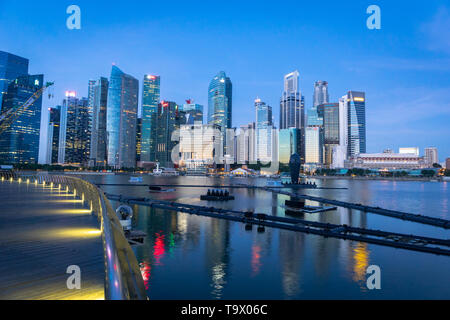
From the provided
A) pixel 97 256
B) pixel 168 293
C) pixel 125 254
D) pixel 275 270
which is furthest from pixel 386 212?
pixel 125 254

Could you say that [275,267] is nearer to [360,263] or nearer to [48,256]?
[360,263]

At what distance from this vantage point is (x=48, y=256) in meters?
11.9

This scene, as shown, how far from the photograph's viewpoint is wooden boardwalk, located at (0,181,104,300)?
8.56 m

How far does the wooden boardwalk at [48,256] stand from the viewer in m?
8.56

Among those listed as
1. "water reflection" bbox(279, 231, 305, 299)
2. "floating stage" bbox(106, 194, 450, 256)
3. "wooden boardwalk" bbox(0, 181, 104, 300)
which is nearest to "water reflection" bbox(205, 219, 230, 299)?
"water reflection" bbox(279, 231, 305, 299)

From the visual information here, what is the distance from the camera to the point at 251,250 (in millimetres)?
21250

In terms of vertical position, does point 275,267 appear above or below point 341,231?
below

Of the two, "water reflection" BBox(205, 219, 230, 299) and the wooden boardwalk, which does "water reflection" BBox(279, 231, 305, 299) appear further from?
the wooden boardwalk

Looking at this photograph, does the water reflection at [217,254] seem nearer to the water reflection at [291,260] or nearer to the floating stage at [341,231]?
the water reflection at [291,260]

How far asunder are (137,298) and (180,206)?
39.3 m

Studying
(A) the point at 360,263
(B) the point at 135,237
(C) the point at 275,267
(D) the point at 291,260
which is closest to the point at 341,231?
(A) the point at 360,263

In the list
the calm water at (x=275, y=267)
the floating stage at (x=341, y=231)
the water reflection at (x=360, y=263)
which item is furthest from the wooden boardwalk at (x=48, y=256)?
the floating stage at (x=341, y=231)

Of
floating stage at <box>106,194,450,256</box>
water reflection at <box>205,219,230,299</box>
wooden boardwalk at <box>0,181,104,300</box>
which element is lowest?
water reflection at <box>205,219,230,299</box>
